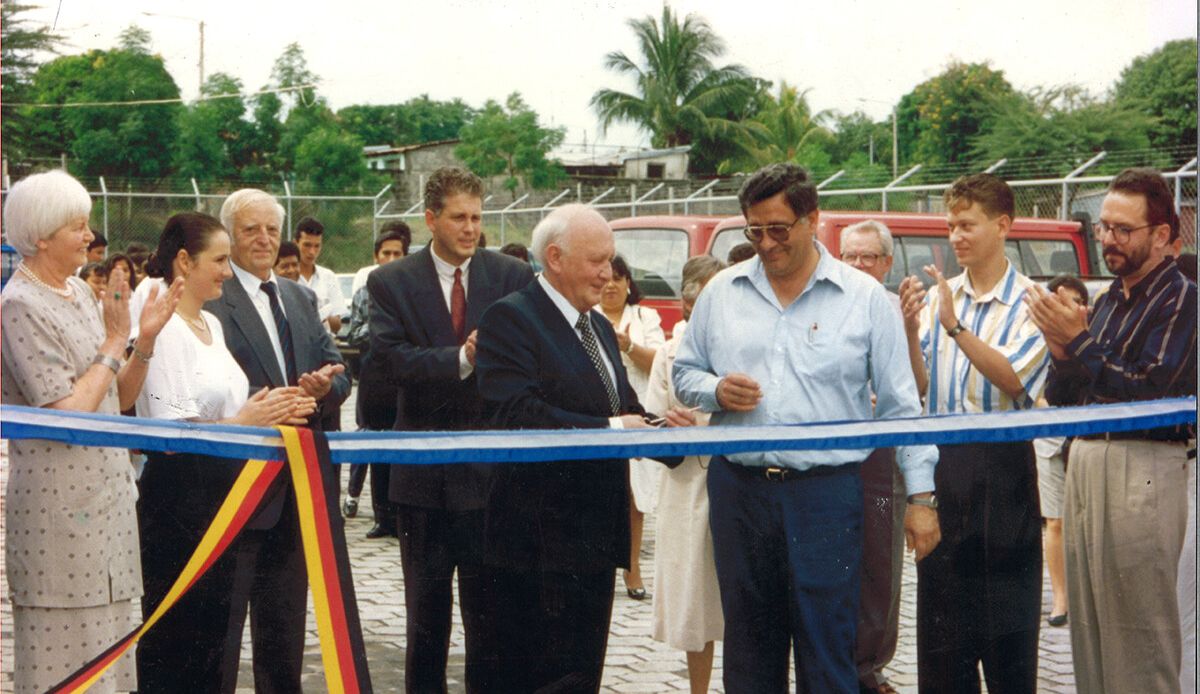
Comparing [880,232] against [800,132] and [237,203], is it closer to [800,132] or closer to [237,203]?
[237,203]

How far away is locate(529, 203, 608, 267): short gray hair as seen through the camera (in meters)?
3.78

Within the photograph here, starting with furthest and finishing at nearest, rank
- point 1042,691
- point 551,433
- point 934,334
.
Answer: point 1042,691
point 934,334
point 551,433

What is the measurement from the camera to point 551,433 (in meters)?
3.43

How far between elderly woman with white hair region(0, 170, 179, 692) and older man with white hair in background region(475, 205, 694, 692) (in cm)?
97

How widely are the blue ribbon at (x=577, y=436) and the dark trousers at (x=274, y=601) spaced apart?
63 centimetres

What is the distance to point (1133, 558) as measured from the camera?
3.91 meters

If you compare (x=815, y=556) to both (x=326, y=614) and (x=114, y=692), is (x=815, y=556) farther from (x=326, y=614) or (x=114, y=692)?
(x=114, y=692)

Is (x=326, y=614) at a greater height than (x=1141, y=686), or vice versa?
(x=326, y=614)

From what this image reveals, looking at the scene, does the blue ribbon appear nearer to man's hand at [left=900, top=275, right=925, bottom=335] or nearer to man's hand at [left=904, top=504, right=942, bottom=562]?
man's hand at [left=904, top=504, right=942, bottom=562]

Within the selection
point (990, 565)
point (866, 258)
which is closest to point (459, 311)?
point (866, 258)

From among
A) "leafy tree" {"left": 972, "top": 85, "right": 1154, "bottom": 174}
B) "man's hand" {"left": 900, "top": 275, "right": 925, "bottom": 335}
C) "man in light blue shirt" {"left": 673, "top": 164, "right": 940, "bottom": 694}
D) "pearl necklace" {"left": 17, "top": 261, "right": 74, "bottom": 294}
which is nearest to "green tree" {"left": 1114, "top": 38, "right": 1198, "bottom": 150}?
"leafy tree" {"left": 972, "top": 85, "right": 1154, "bottom": 174}

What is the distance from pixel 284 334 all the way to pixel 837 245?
506 cm

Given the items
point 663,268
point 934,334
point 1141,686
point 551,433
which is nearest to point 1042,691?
point 1141,686

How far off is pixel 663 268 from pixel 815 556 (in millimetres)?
6191
